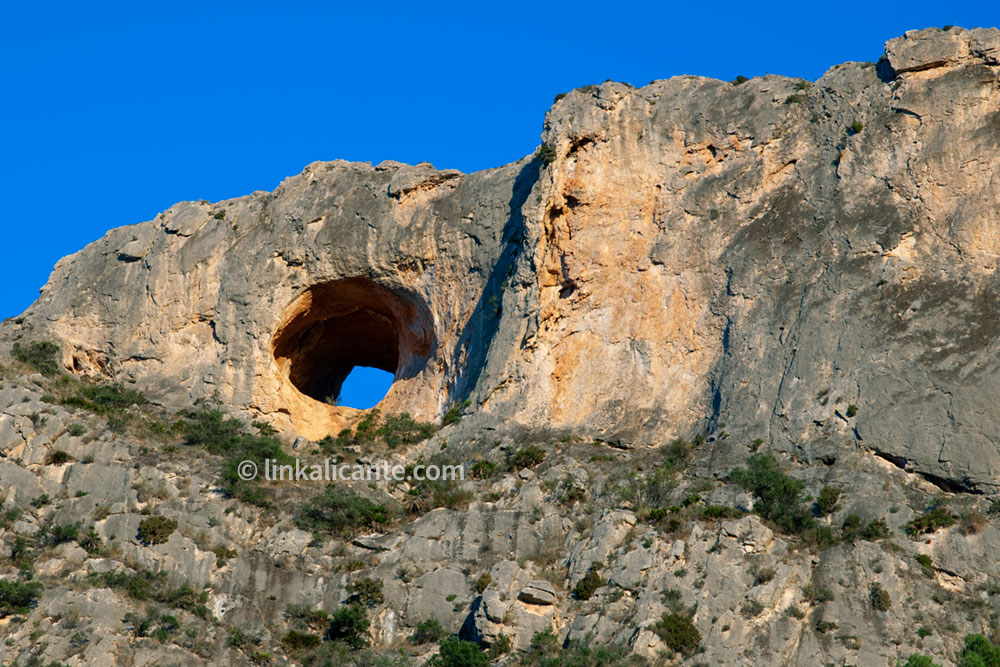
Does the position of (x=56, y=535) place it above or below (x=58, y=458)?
below

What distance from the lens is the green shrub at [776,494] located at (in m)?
41.1

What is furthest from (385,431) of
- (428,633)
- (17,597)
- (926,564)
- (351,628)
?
(926,564)

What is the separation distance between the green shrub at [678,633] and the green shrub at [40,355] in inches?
1114

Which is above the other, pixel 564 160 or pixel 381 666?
pixel 564 160

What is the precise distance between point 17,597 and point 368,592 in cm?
1027

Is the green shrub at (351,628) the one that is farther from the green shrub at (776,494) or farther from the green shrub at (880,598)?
the green shrub at (880,598)

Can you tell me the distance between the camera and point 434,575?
4234 cm

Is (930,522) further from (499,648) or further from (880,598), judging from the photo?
(499,648)

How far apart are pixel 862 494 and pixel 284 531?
1850cm

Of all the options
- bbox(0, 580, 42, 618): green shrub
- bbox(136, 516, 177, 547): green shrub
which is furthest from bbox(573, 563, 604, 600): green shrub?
bbox(0, 580, 42, 618): green shrub

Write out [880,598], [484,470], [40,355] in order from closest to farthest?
[880,598], [484,470], [40,355]

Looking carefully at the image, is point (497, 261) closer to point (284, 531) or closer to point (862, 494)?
point (284, 531)

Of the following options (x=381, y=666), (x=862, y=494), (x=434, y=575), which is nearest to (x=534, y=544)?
(x=434, y=575)

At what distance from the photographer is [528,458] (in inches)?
1823
